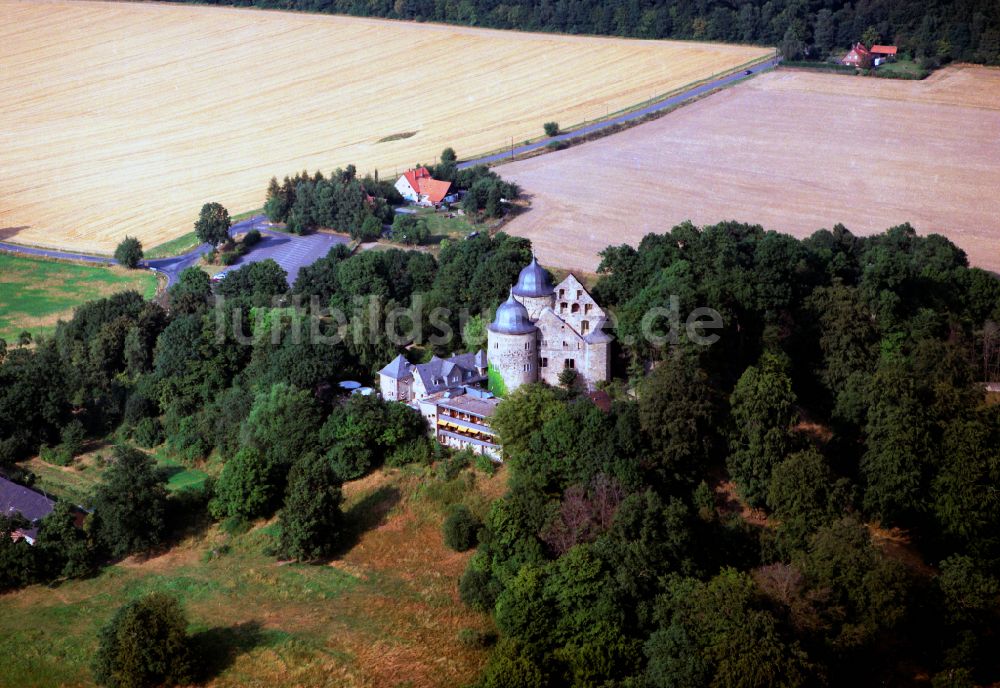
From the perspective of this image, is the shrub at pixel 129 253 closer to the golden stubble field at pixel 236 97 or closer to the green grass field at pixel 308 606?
the golden stubble field at pixel 236 97

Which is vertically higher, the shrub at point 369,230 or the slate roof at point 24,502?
the shrub at point 369,230

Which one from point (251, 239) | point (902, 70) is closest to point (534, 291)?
point (251, 239)

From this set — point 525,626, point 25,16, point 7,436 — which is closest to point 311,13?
point 25,16

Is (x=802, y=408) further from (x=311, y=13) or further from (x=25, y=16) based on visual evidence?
(x=25, y=16)

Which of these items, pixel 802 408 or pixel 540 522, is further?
pixel 802 408

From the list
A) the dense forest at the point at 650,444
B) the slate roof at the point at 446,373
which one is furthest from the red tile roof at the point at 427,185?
the slate roof at the point at 446,373

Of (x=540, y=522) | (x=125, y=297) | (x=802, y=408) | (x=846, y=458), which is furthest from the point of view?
(x=125, y=297)
